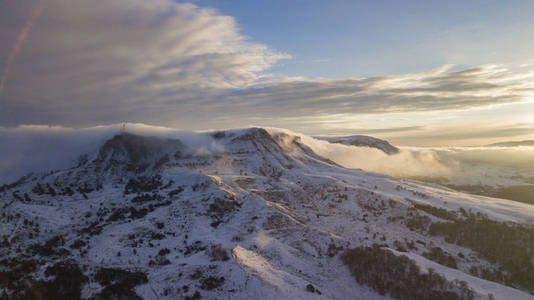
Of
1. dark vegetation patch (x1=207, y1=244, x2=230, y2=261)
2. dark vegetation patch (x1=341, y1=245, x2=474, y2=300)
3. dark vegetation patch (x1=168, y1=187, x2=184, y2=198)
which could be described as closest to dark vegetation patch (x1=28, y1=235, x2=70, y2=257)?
dark vegetation patch (x1=207, y1=244, x2=230, y2=261)

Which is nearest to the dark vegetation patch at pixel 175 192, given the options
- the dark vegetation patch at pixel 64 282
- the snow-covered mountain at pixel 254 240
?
the snow-covered mountain at pixel 254 240

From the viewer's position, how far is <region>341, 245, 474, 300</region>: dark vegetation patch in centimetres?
2906

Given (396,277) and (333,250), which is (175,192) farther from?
(396,277)

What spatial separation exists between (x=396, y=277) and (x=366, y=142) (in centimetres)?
15983

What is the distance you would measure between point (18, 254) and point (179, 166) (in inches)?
2066

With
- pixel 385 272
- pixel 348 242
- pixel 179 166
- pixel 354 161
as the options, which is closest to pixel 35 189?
pixel 179 166

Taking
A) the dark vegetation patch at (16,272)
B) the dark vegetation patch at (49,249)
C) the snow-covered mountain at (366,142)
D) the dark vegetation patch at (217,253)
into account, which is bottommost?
the dark vegetation patch at (49,249)

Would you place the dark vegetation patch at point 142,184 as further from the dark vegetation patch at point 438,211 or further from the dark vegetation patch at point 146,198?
the dark vegetation patch at point 438,211

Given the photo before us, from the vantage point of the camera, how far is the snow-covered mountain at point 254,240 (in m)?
29.4

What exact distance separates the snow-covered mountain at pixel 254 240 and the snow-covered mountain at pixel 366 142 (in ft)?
339

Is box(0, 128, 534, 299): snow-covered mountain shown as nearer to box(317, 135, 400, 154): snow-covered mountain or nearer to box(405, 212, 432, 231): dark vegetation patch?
box(405, 212, 432, 231): dark vegetation patch

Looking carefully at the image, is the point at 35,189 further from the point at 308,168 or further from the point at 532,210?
the point at 532,210

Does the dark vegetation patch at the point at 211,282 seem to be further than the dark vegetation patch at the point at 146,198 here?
No

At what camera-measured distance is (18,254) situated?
35.6 meters
